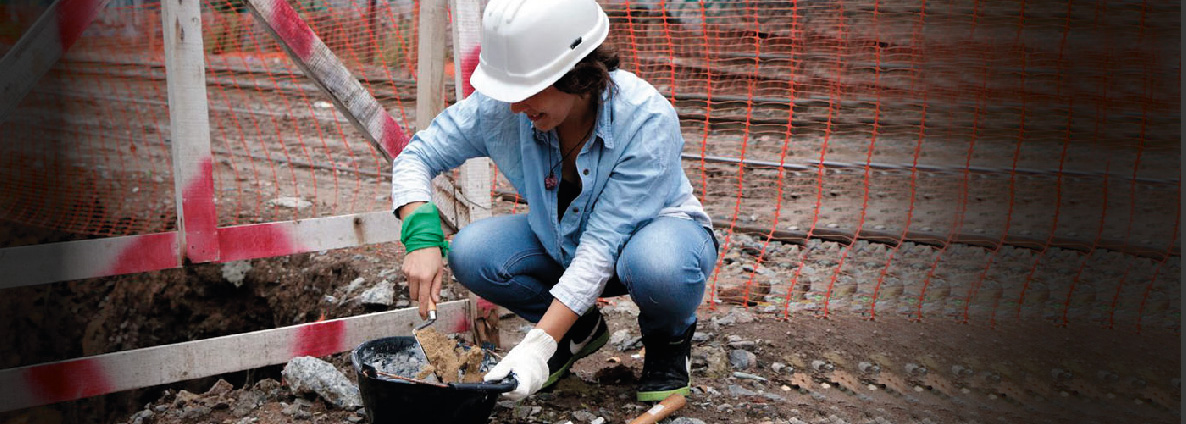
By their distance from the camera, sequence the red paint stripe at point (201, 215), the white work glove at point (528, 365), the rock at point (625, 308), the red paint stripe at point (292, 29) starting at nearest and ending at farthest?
1. the white work glove at point (528, 365)
2. the red paint stripe at point (292, 29)
3. the red paint stripe at point (201, 215)
4. the rock at point (625, 308)

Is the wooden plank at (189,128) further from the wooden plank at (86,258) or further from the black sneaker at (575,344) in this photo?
the black sneaker at (575,344)

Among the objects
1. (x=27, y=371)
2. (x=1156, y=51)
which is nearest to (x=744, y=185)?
(x=1156, y=51)

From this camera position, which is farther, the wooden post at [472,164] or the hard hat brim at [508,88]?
the wooden post at [472,164]

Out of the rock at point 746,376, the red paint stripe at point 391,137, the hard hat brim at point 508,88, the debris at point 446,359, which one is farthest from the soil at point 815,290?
the hard hat brim at point 508,88

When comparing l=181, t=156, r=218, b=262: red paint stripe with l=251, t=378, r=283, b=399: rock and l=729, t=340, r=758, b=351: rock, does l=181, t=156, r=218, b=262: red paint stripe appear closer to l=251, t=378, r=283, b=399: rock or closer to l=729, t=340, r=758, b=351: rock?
l=251, t=378, r=283, b=399: rock

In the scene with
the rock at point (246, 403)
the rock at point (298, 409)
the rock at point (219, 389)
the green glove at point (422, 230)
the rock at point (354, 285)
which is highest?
the green glove at point (422, 230)

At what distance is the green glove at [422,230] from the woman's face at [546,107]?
41 centimetres

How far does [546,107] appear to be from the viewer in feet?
7.59

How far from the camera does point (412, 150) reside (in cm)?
265

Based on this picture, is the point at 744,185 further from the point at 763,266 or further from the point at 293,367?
the point at 293,367

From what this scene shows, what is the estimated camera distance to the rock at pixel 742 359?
319 centimetres

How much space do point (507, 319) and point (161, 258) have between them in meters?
1.35

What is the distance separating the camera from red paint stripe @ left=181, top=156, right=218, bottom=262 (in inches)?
109

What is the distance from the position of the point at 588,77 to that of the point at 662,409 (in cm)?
103
